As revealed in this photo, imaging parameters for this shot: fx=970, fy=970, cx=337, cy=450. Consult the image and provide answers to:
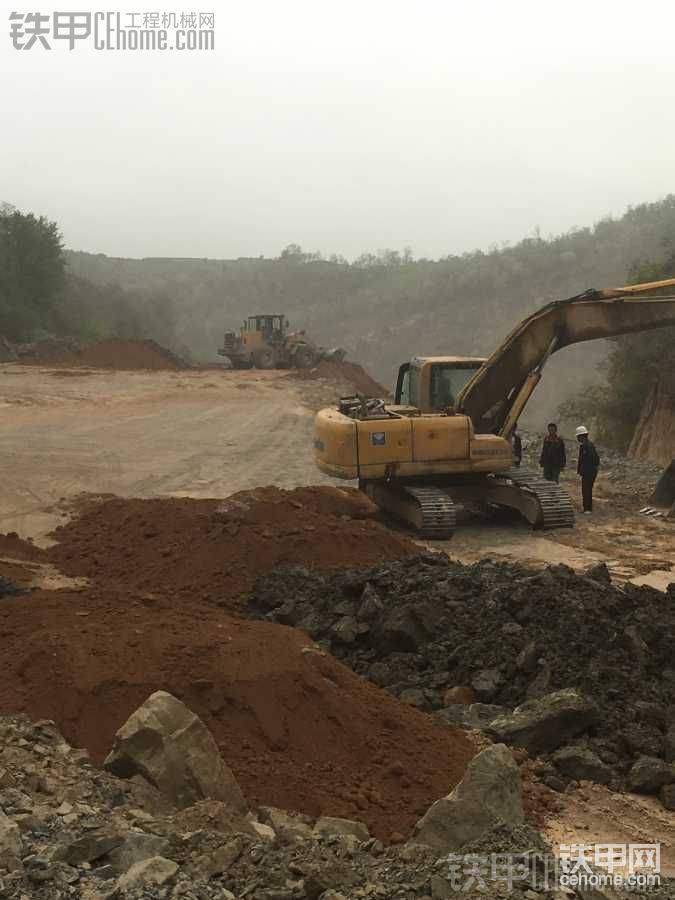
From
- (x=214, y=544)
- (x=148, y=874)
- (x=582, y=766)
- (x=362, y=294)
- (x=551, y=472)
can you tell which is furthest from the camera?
(x=362, y=294)

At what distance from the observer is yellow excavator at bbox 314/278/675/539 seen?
1162 centimetres

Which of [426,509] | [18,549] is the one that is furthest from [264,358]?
[18,549]

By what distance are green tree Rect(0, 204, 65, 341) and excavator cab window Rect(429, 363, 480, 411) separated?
88.2 ft

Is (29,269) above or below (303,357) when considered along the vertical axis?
above

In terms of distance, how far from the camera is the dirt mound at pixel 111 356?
33.0 m

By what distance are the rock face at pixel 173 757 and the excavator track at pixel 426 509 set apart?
7.16m

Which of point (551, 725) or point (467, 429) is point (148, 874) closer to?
point (551, 725)

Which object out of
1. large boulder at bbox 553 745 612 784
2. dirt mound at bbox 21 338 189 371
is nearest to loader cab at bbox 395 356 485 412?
large boulder at bbox 553 745 612 784

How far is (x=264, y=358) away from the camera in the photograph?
36.5 metres

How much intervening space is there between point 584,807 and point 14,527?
28.1 feet

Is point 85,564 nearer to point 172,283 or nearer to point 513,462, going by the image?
point 513,462

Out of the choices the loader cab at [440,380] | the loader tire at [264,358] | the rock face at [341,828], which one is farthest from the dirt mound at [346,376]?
the rock face at [341,828]

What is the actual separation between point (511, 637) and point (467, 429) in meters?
5.12

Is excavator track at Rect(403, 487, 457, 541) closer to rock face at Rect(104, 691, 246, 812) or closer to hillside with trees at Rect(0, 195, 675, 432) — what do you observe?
rock face at Rect(104, 691, 246, 812)
